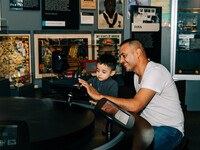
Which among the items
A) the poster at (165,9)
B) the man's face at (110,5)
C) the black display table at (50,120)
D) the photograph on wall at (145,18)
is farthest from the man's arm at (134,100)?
the poster at (165,9)

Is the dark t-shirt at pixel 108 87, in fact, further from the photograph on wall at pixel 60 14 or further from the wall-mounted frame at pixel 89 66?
the photograph on wall at pixel 60 14

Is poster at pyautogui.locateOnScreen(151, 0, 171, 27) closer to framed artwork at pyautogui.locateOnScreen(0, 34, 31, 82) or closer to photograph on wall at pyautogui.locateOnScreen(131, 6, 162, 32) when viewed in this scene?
photograph on wall at pyautogui.locateOnScreen(131, 6, 162, 32)

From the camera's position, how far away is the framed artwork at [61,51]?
11.6ft

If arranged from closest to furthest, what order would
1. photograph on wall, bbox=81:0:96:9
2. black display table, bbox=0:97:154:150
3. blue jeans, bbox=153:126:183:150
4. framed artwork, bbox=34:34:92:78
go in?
black display table, bbox=0:97:154:150 < blue jeans, bbox=153:126:183:150 < framed artwork, bbox=34:34:92:78 < photograph on wall, bbox=81:0:96:9


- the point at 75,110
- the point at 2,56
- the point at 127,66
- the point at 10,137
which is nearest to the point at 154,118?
the point at 127,66

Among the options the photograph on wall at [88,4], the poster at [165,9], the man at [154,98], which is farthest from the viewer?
the poster at [165,9]

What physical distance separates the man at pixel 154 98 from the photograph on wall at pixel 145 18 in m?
2.43

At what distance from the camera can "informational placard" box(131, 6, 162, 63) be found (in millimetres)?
4141

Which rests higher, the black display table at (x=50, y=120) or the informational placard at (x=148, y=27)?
the informational placard at (x=148, y=27)

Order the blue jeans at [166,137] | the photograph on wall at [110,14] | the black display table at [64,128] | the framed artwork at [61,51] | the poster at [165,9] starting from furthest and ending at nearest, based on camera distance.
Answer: the poster at [165,9] < the photograph on wall at [110,14] < the framed artwork at [61,51] < the blue jeans at [166,137] < the black display table at [64,128]

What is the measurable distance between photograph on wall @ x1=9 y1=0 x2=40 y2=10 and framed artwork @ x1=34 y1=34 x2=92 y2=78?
1.35 ft

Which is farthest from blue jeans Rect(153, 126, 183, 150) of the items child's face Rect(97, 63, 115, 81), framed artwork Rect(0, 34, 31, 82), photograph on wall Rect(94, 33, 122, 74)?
framed artwork Rect(0, 34, 31, 82)

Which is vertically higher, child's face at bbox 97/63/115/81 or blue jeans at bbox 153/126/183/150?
child's face at bbox 97/63/115/81

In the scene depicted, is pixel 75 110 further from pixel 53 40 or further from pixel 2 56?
pixel 53 40
